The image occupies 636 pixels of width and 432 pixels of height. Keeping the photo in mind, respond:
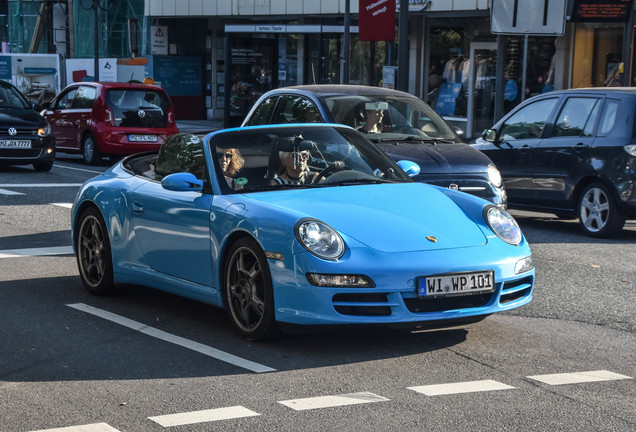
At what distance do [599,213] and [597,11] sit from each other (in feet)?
32.3

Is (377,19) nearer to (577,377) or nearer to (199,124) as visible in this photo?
(199,124)

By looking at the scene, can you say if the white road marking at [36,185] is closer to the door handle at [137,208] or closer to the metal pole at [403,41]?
the metal pole at [403,41]

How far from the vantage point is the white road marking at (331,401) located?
5.23 metres

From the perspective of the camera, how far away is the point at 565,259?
10328 millimetres

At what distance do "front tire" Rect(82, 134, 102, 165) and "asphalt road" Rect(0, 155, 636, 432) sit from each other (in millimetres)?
13004

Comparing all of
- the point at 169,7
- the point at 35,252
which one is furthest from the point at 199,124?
the point at 35,252

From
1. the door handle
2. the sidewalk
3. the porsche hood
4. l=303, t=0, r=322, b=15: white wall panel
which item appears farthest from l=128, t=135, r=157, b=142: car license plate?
the porsche hood

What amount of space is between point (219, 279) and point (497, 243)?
169 centimetres

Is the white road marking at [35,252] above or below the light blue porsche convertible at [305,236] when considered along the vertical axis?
below

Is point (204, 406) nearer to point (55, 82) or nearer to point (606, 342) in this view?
point (606, 342)

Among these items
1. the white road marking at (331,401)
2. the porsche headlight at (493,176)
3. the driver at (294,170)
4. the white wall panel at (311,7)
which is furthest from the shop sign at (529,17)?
the white wall panel at (311,7)

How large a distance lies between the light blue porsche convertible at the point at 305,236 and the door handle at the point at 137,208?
0.01m

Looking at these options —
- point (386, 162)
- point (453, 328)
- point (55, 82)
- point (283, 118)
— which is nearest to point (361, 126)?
point (283, 118)

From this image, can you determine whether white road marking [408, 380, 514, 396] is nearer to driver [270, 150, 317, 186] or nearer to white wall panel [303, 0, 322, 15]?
driver [270, 150, 317, 186]
